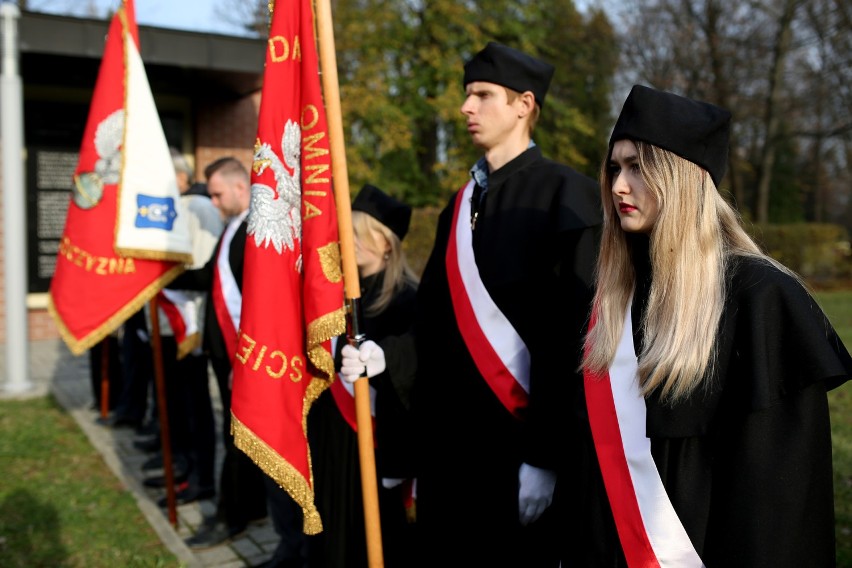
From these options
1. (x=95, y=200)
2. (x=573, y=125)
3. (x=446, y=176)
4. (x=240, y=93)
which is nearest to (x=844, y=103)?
(x=573, y=125)

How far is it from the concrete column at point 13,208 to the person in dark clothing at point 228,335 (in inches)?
163

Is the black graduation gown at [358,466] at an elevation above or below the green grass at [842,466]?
above

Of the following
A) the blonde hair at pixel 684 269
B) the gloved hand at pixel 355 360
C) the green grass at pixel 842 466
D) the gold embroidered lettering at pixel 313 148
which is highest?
the gold embroidered lettering at pixel 313 148

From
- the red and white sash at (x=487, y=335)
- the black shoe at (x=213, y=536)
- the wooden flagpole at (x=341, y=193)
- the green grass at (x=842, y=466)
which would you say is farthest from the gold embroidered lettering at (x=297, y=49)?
the black shoe at (x=213, y=536)

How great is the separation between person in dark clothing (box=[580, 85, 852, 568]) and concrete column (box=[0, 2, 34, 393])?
737 cm

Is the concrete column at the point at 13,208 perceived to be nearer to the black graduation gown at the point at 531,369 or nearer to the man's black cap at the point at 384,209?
the man's black cap at the point at 384,209

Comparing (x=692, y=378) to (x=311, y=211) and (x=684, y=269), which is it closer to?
(x=684, y=269)

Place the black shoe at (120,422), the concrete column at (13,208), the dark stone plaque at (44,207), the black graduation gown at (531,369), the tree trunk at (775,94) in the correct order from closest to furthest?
the black graduation gown at (531,369) → the black shoe at (120,422) → the concrete column at (13,208) → the dark stone plaque at (44,207) → the tree trunk at (775,94)

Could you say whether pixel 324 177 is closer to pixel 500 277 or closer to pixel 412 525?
pixel 500 277

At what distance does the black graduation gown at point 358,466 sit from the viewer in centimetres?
322

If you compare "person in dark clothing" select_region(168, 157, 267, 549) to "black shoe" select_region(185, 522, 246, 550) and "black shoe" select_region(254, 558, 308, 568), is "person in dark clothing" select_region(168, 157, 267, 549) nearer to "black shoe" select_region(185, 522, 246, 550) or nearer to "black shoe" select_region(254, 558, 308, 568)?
"black shoe" select_region(185, 522, 246, 550)

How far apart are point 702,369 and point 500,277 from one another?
3.36ft

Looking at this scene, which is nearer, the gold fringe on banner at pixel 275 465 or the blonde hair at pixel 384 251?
the gold fringe on banner at pixel 275 465

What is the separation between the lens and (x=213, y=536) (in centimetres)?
435
